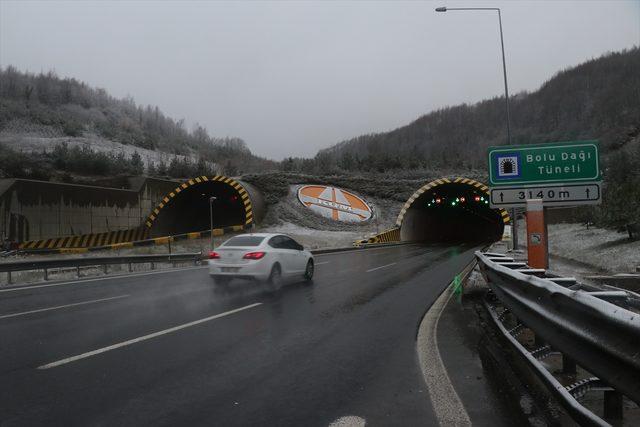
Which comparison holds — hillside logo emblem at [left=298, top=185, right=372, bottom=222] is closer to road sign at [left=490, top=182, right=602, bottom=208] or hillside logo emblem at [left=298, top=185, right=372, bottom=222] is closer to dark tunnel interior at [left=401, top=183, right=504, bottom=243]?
dark tunnel interior at [left=401, top=183, right=504, bottom=243]

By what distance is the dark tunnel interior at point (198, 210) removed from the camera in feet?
133

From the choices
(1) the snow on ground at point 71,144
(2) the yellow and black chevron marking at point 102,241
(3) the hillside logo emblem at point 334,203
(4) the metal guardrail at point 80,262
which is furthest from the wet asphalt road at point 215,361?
(1) the snow on ground at point 71,144

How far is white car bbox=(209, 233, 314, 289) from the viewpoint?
12375mm

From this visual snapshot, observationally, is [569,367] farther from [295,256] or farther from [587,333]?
[295,256]

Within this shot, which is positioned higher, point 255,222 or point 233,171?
point 233,171

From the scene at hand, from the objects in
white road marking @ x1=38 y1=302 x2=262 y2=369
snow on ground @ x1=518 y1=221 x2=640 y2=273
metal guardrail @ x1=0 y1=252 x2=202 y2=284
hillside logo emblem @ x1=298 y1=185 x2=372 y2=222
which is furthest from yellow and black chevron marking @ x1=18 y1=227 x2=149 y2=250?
snow on ground @ x1=518 y1=221 x2=640 y2=273

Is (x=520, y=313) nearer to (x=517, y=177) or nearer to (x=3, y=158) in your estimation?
(x=517, y=177)

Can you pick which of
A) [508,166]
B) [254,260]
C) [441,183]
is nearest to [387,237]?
[441,183]

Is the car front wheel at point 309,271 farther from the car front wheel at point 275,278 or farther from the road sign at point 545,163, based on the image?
the road sign at point 545,163

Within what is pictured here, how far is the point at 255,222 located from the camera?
4209 centimetres

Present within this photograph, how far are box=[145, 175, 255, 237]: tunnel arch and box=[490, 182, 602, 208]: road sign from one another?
28781 mm

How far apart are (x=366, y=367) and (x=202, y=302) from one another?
564cm

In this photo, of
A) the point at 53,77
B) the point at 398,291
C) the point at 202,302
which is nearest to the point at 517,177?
the point at 398,291

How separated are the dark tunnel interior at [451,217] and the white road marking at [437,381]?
130ft
